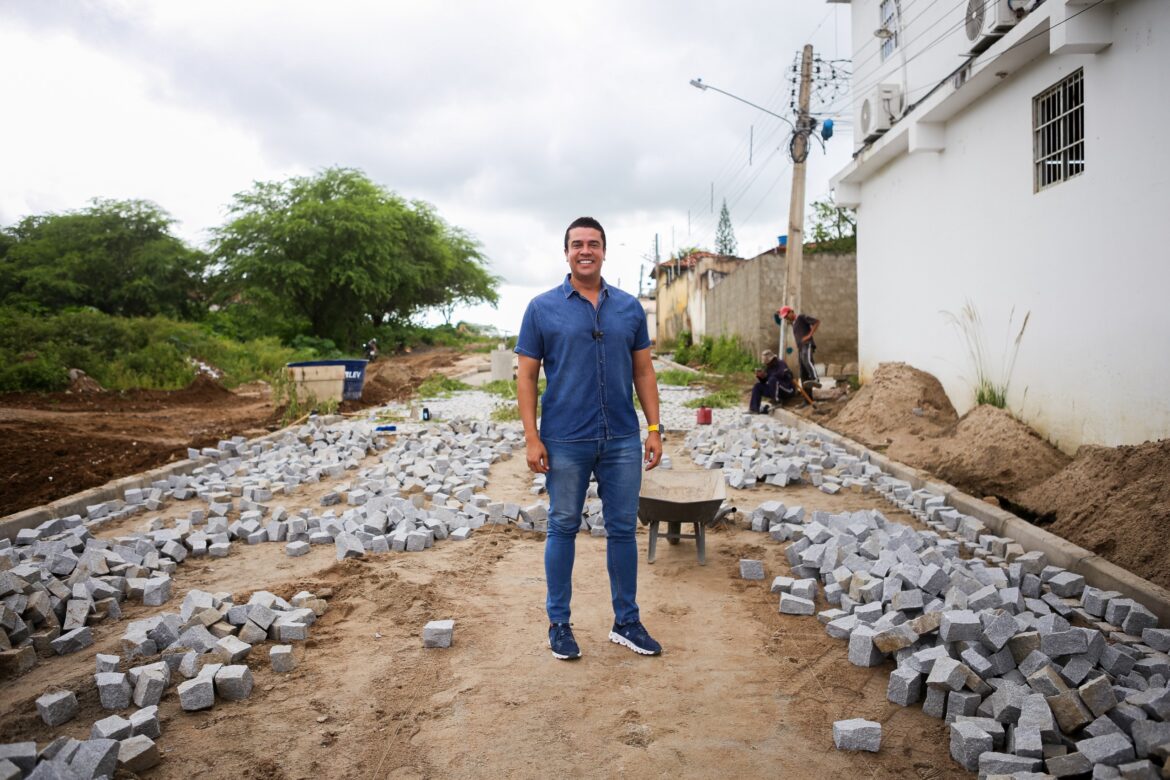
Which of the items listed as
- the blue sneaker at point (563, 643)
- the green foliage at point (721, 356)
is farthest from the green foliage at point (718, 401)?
the blue sneaker at point (563, 643)

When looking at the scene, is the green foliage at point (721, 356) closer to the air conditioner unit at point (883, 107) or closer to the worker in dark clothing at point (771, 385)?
the worker in dark clothing at point (771, 385)

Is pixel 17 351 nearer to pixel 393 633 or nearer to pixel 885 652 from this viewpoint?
pixel 393 633

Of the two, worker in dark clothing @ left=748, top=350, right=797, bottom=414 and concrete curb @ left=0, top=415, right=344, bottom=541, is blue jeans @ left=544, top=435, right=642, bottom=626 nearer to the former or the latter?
concrete curb @ left=0, top=415, right=344, bottom=541

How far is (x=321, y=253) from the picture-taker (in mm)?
30516

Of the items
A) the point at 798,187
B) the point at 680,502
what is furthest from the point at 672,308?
the point at 680,502

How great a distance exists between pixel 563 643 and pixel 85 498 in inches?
201

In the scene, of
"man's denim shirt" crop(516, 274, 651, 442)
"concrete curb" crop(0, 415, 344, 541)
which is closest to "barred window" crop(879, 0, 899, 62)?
"man's denim shirt" crop(516, 274, 651, 442)

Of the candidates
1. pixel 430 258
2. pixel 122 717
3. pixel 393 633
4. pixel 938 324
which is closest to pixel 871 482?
pixel 938 324

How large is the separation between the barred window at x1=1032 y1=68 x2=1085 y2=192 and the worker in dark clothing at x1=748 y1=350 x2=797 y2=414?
5534 millimetres

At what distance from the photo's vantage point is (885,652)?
3.39 m

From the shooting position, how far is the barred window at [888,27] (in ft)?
36.4

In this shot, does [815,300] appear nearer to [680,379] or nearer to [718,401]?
[680,379]

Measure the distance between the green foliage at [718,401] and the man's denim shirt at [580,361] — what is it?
9.56m

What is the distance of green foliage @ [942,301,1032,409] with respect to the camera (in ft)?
25.9
